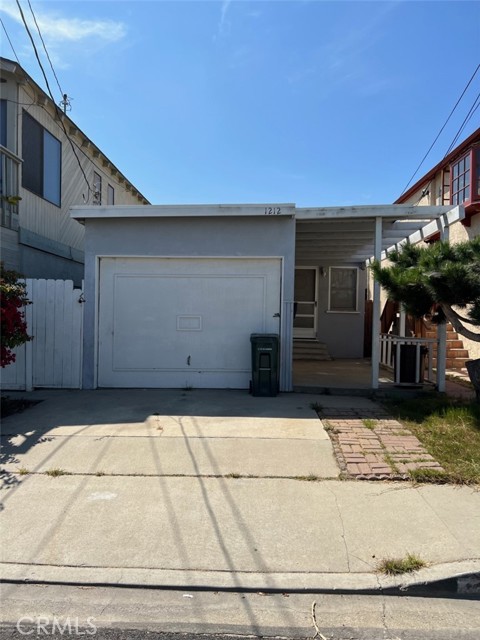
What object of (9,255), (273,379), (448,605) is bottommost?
(448,605)

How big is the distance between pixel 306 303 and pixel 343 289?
121 cm

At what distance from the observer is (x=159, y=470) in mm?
4496

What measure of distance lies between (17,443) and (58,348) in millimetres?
3081

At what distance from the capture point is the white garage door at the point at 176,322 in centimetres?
816

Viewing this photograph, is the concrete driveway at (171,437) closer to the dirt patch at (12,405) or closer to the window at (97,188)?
the dirt patch at (12,405)

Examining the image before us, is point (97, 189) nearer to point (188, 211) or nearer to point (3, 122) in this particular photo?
point (3, 122)

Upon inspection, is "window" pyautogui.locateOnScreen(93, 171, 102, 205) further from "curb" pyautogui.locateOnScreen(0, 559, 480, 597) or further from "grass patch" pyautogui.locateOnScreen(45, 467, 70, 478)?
"curb" pyautogui.locateOnScreen(0, 559, 480, 597)

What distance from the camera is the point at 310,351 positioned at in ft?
40.8

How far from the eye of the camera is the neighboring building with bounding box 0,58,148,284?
9102mm

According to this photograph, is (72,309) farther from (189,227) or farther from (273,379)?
(273,379)

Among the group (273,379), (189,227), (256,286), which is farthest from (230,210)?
(273,379)

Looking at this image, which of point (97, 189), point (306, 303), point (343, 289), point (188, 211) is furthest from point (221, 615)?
point (97, 189)

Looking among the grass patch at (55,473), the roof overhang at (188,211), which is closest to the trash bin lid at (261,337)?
the roof overhang at (188,211)

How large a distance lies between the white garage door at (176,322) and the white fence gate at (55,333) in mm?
425
